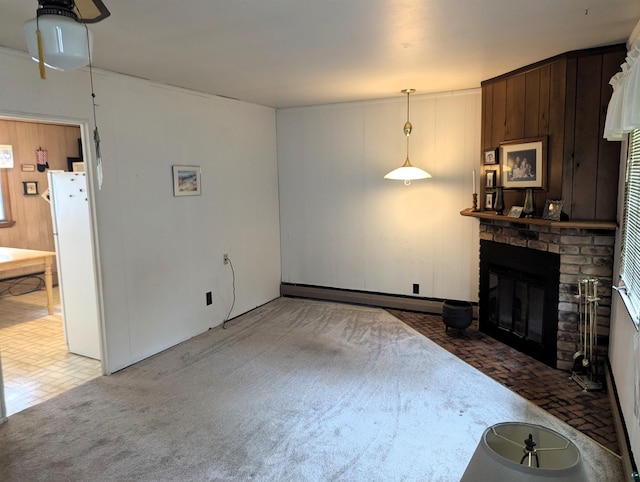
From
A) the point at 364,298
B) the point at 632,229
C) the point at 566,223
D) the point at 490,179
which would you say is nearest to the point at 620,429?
the point at 632,229

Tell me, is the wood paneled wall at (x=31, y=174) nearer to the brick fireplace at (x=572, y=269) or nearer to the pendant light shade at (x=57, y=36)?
the pendant light shade at (x=57, y=36)

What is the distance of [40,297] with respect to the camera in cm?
610

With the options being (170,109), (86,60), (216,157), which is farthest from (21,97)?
(216,157)

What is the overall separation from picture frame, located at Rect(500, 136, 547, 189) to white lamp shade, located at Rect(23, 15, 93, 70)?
10.6ft

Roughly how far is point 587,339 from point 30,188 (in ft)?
24.0

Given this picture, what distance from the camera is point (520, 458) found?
3.38ft

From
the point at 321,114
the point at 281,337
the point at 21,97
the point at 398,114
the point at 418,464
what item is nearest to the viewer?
the point at 418,464

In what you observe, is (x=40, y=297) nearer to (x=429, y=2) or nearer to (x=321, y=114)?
(x=321, y=114)

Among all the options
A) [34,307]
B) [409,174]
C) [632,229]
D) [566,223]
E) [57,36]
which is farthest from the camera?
[34,307]

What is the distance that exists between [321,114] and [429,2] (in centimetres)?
320

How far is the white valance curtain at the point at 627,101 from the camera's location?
1.96 meters

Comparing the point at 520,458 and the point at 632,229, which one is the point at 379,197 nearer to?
the point at 632,229

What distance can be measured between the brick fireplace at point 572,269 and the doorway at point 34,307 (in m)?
3.61

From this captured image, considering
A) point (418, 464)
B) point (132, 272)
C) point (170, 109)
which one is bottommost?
point (418, 464)
